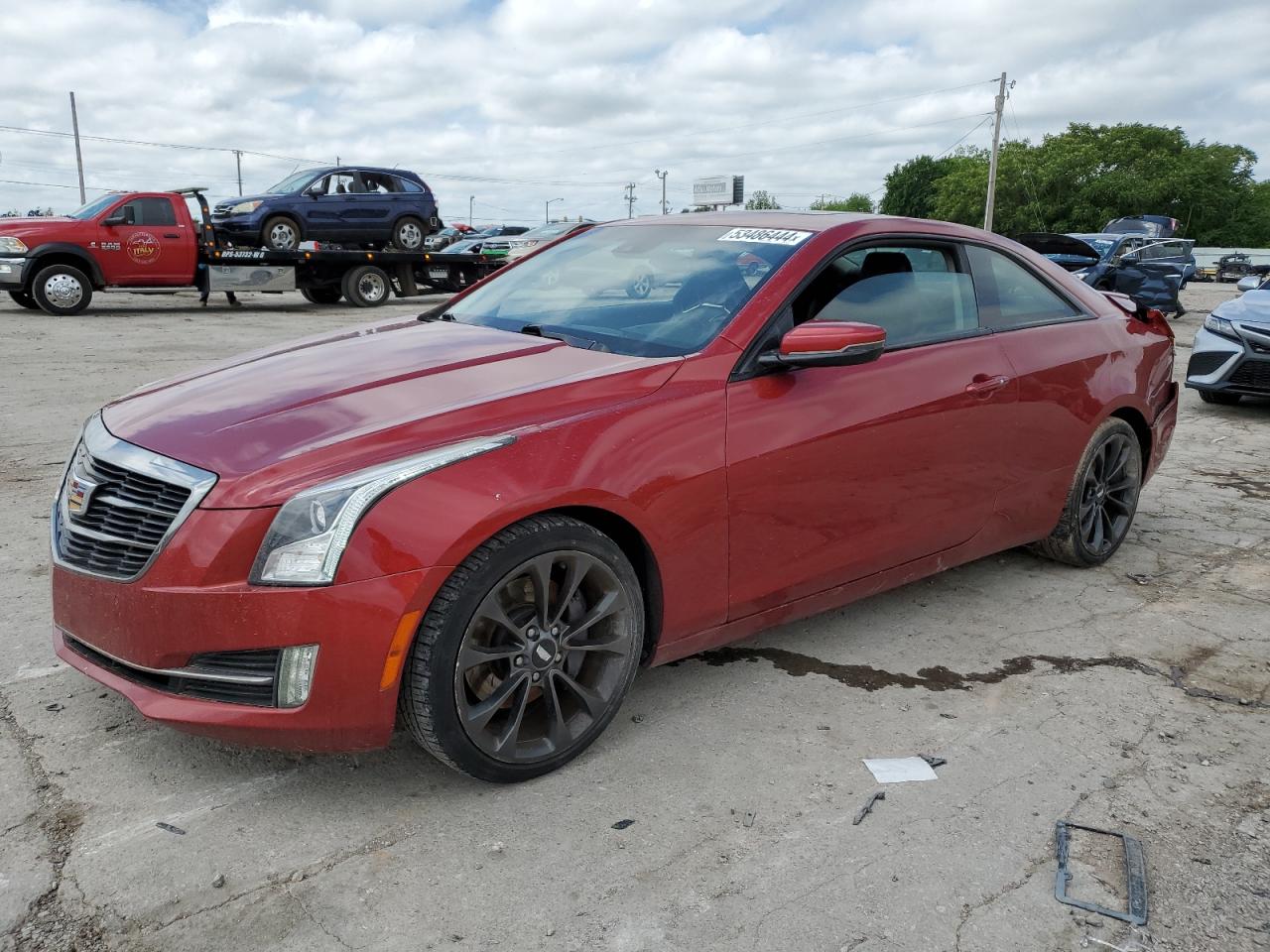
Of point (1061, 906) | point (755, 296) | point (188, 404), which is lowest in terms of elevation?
point (1061, 906)

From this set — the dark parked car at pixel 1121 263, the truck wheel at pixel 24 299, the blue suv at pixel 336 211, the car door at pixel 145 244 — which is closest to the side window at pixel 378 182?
the blue suv at pixel 336 211

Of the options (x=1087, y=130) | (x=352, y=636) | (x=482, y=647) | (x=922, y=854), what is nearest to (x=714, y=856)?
(x=922, y=854)

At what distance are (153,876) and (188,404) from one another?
4.14 ft

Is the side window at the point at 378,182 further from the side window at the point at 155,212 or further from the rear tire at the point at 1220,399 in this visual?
the rear tire at the point at 1220,399

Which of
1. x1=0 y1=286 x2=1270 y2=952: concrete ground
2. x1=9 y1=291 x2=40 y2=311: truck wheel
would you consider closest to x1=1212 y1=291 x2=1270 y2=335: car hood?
x1=0 y1=286 x2=1270 y2=952: concrete ground

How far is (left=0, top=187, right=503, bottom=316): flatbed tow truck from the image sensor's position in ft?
50.0

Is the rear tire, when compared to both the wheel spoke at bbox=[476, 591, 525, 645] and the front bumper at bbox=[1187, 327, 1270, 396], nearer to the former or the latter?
the front bumper at bbox=[1187, 327, 1270, 396]

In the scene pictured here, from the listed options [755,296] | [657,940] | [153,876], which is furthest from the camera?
[755,296]

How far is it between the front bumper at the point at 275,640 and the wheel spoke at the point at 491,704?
0.68 feet

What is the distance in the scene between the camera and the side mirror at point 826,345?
3109 millimetres

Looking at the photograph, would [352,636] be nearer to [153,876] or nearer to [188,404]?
[153,876]

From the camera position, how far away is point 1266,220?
7444cm

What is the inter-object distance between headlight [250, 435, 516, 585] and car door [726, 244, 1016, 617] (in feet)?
3.67

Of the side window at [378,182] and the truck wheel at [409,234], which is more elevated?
the side window at [378,182]
